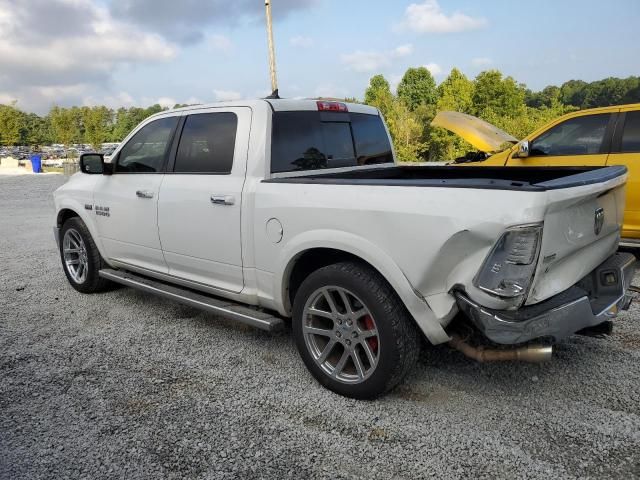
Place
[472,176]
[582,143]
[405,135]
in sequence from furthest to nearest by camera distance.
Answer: [405,135] → [582,143] → [472,176]

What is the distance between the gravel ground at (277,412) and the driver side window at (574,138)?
2.52 meters

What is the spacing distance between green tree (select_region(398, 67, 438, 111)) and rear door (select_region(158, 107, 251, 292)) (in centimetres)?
5693

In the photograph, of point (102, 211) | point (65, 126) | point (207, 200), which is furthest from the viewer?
point (65, 126)

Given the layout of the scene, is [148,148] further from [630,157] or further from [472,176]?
[630,157]

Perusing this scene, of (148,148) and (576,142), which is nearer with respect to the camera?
(148,148)

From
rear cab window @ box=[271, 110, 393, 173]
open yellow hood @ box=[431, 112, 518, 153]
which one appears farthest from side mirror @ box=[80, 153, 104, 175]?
open yellow hood @ box=[431, 112, 518, 153]

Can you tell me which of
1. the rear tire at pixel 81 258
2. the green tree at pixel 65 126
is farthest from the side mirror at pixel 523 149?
the green tree at pixel 65 126

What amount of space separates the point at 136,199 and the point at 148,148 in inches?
18.3

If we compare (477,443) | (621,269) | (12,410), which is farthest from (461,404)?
(12,410)

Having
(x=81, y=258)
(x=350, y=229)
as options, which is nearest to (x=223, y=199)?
(x=350, y=229)

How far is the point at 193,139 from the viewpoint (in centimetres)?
402

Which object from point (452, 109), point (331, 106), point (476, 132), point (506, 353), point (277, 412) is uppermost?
point (452, 109)

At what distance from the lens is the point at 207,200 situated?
3686 mm

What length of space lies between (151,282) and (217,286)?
962 millimetres
